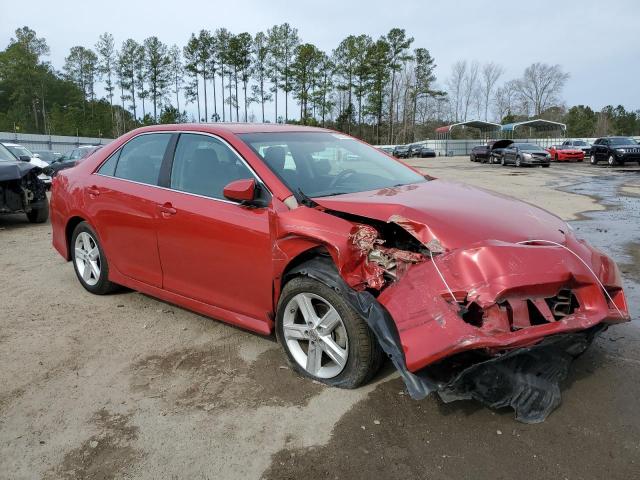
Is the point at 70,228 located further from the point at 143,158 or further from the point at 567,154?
the point at 567,154

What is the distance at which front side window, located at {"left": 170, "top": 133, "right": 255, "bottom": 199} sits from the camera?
3616 mm

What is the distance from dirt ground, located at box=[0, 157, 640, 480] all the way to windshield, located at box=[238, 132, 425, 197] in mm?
954

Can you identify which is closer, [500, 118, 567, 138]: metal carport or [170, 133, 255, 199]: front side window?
[170, 133, 255, 199]: front side window

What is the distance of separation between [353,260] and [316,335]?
1.82ft

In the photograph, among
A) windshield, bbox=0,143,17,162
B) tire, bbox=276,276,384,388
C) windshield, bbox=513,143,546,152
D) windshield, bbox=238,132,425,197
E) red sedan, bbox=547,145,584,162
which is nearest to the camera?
tire, bbox=276,276,384,388

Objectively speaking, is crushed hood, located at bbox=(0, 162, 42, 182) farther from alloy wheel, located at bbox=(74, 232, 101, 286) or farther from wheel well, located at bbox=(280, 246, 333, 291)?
wheel well, located at bbox=(280, 246, 333, 291)

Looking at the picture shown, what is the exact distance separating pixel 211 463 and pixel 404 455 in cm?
93

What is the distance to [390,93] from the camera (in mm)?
75688

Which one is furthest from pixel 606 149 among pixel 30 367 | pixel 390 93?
pixel 390 93

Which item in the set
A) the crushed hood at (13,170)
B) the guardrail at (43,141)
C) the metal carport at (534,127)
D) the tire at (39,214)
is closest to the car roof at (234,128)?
the crushed hood at (13,170)

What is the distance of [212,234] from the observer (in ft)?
11.5

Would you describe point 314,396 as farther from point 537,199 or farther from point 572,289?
point 537,199

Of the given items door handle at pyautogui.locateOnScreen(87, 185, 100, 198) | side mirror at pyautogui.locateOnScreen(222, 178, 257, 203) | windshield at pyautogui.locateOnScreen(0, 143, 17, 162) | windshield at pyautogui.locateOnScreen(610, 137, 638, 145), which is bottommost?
door handle at pyautogui.locateOnScreen(87, 185, 100, 198)

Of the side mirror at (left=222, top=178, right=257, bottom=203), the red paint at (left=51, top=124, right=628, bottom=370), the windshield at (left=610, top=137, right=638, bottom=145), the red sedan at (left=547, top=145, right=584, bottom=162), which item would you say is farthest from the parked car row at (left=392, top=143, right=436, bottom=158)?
the side mirror at (left=222, top=178, right=257, bottom=203)
